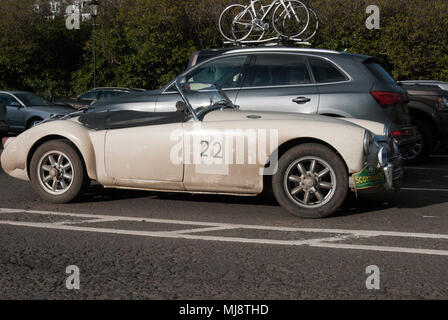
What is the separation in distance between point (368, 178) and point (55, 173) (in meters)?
3.32

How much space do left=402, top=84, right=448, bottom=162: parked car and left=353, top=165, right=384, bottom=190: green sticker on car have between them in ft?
19.3

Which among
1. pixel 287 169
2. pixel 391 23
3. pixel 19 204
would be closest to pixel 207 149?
pixel 287 169

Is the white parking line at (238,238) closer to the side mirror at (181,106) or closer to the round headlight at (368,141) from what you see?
the round headlight at (368,141)

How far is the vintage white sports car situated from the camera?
6.30 m

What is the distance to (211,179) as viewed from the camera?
6.61 metres

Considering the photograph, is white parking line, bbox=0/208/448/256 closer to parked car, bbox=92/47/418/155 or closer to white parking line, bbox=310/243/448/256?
white parking line, bbox=310/243/448/256

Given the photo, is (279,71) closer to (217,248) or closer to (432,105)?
(217,248)

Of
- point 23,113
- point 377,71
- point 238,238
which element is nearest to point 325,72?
point 377,71

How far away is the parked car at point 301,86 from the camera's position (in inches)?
334

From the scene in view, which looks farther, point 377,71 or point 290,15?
point 290,15

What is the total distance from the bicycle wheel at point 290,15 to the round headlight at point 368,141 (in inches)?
272

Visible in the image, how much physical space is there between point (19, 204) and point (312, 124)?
327 cm

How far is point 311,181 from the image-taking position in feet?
20.8

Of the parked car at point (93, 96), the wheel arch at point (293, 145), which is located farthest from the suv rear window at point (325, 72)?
the parked car at point (93, 96)
